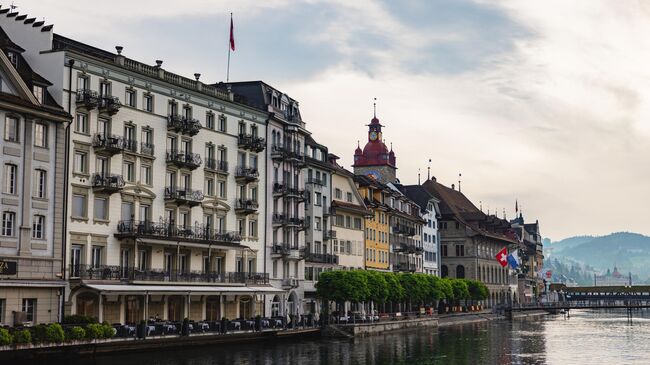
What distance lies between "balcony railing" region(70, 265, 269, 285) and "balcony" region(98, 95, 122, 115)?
12.9 m

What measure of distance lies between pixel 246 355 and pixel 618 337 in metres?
53.8

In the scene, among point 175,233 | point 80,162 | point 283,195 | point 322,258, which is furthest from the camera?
point 322,258

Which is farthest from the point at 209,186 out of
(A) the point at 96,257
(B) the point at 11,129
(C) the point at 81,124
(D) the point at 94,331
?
(D) the point at 94,331

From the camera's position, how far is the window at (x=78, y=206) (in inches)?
2900

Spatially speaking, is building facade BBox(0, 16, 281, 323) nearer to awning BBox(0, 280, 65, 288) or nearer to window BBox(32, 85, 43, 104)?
awning BBox(0, 280, 65, 288)

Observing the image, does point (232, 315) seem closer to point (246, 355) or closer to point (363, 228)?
point (246, 355)

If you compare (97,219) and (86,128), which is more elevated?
(86,128)

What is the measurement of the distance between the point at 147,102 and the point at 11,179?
1767 cm

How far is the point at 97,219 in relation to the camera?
75812mm

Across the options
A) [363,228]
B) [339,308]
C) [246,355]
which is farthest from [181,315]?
[363,228]

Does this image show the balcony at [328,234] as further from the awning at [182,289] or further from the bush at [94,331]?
the bush at [94,331]

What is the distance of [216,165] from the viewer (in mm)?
90938

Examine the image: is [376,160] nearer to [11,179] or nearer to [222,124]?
[222,124]

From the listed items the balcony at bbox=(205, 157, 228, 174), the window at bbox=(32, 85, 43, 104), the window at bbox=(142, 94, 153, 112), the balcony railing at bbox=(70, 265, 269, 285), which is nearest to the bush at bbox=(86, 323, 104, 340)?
the balcony railing at bbox=(70, 265, 269, 285)
